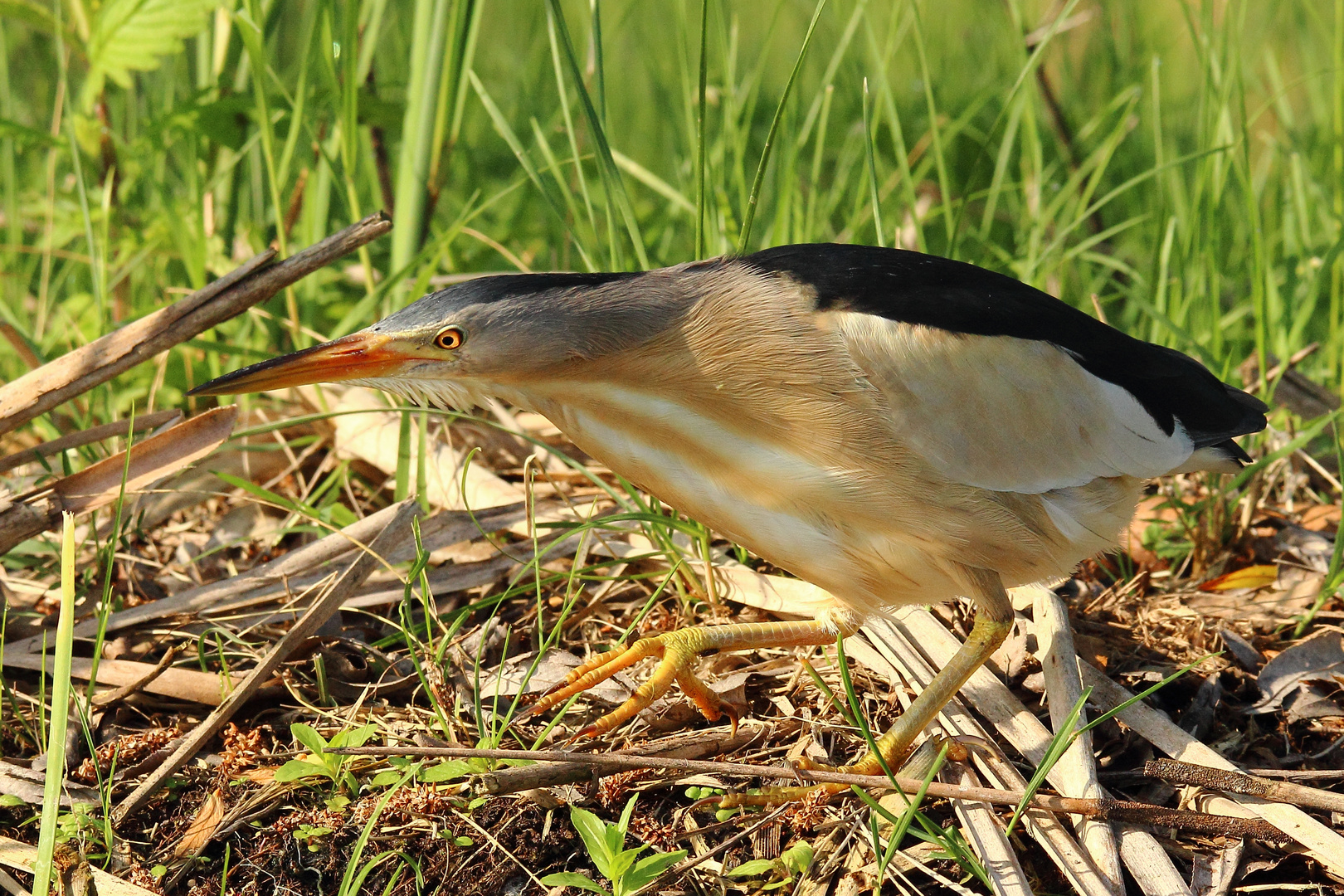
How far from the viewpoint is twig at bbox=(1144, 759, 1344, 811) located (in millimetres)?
2006

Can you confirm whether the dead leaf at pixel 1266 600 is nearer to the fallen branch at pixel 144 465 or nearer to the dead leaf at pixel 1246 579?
the dead leaf at pixel 1246 579

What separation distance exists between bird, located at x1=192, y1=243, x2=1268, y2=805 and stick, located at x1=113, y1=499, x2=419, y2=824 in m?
0.35

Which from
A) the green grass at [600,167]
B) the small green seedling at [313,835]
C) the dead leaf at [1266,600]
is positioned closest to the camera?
the small green seedling at [313,835]

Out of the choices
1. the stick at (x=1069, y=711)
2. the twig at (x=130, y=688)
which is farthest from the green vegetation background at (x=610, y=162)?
the stick at (x=1069, y=711)

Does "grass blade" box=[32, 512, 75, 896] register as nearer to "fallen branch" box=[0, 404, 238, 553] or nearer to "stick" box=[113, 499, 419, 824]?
"stick" box=[113, 499, 419, 824]

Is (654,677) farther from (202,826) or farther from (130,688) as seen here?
(130,688)

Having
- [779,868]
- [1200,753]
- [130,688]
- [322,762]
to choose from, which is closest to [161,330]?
[130,688]

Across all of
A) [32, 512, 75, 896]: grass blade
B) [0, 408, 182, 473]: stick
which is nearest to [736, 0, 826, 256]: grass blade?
[0, 408, 182, 473]: stick

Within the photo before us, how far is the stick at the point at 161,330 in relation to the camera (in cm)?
224

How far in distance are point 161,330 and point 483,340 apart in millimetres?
645

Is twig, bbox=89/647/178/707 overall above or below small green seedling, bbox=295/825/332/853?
above

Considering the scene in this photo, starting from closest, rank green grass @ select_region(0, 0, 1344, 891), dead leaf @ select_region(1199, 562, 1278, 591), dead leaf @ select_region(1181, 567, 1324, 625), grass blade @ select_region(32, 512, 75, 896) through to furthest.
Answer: grass blade @ select_region(32, 512, 75, 896)
dead leaf @ select_region(1181, 567, 1324, 625)
dead leaf @ select_region(1199, 562, 1278, 591)
green grass @ select_region(0, 0, 1344, 891)

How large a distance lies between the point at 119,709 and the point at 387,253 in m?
1.94

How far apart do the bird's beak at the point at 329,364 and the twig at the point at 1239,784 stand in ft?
5.10
